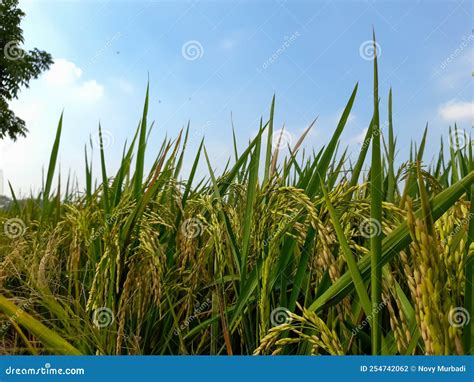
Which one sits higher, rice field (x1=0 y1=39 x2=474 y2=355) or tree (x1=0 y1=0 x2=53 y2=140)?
tree (x1=0 y1=0 x2=53 y2=140)

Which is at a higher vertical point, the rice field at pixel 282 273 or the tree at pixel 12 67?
the tree at pixel 12 67

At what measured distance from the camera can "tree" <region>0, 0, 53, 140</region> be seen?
14.2 meters

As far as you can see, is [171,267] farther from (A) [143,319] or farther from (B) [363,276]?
(B) [363,276]

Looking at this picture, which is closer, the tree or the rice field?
the rice field

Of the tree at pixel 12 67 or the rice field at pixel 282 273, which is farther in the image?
the tree at pixel 12 67

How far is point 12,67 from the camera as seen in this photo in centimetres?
1363

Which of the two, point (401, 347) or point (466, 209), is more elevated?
point (466, 209)

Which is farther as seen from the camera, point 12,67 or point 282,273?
point 12,67

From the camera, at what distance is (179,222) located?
1.61 m

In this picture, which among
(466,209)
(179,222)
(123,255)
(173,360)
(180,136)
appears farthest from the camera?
(180,136)

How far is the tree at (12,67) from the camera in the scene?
1416 cm

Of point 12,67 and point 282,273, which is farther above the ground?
point 12,67

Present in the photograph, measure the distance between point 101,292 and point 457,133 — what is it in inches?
88.7

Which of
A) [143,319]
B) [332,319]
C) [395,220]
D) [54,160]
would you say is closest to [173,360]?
[143,319]
